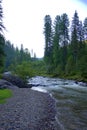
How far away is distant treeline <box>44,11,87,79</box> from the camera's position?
74.2m

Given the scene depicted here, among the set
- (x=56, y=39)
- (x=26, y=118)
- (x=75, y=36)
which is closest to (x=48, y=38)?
(x=56, y=39)

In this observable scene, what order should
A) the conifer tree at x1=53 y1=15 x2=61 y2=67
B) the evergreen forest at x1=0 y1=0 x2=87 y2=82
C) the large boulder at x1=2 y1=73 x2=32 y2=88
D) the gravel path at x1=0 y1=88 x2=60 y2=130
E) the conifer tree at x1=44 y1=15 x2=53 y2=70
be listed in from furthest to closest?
the conifer tree at x1=44 y1=15 x2=53 y2=70, the conifer tree at x1=53 y1=15 x2=61 y2=67, the evergreen forest at x1=0 y1=0 x2=87 y2=82, the large boulder at x1=2 y1=73 x2=32 y2=88, the gravel path at x1=0 y1=88 x2=60 y2=130

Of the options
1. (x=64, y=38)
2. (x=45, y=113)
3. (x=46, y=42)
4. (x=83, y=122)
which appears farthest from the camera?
(x=46, y=42)

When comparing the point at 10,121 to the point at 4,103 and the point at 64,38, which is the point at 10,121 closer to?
the point at 4,103

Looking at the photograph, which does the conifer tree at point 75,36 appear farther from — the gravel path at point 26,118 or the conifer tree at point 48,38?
the gravel path at point 26,118

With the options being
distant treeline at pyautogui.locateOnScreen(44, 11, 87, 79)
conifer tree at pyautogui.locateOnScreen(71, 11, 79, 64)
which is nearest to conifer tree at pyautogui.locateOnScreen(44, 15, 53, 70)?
distant treeline at pyautogui.locateOnScreen(44, 11, 87, 79)

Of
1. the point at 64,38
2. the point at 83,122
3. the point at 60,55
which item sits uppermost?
the point at 64,38

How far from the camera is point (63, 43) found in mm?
82750

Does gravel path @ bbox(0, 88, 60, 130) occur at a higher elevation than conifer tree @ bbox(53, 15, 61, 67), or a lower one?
lower

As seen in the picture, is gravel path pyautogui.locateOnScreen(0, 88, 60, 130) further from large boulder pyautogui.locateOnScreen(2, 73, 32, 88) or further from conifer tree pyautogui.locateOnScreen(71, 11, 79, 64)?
conifer tree pyautogui.locateOnScreen(71, 11, 79, 64)

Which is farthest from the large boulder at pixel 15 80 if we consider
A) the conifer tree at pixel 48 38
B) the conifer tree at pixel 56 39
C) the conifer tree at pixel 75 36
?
the conifer tree at pixel 48 38

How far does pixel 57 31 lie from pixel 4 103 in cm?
6195

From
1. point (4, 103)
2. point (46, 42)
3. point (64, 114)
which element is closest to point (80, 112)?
point (64, 114)

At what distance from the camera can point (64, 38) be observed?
83062 millimetres
